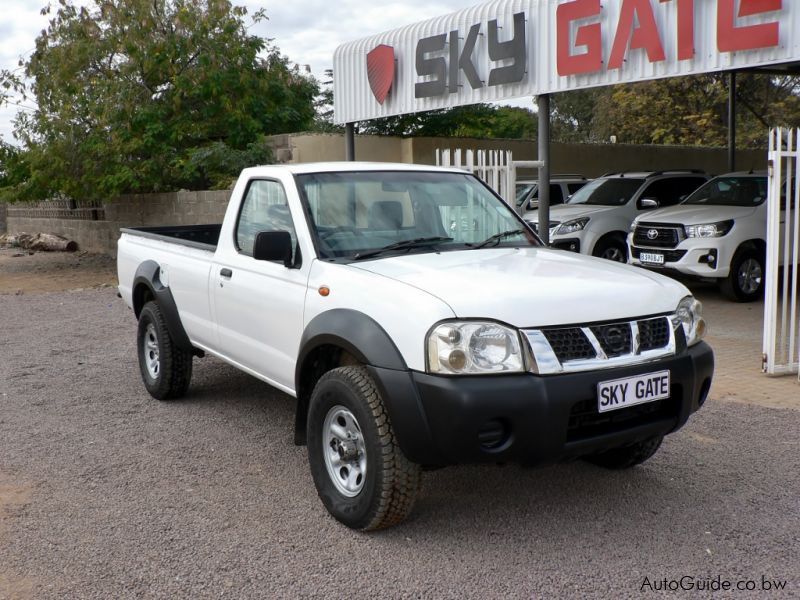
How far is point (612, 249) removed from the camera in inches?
553

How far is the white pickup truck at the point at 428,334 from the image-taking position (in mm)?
3760

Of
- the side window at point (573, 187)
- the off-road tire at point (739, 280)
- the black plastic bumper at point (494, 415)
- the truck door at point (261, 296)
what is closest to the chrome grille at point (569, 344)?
the black plastic bumper at point (494, 415)

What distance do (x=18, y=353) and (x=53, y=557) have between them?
5724 mm

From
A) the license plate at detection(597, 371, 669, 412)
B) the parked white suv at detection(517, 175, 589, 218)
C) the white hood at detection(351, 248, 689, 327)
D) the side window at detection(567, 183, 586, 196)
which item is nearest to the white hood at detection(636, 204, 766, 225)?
the parked white suv at detection(517, 175, 589, 218)

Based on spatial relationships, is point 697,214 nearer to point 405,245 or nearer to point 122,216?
point 405,245

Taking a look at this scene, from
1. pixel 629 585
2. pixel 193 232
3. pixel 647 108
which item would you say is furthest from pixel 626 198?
pixel 647 108

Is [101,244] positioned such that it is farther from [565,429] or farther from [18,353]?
[565,429]

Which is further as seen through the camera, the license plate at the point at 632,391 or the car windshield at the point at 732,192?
the car windshield at the point at 732,192

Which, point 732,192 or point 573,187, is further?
point 573,187

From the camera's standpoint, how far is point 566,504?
4.58 m

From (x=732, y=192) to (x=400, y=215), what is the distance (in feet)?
30.6

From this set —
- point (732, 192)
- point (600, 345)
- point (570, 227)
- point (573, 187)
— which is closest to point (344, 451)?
point (600, 345)

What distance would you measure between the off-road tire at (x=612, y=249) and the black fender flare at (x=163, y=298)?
8.68 meters

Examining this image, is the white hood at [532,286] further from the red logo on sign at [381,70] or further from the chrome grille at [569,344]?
the red logo on sign at [381,70]
